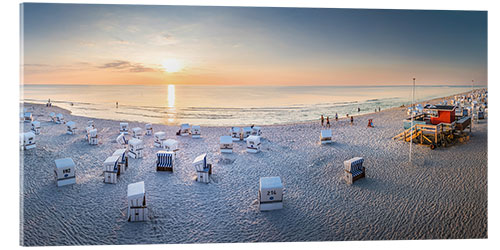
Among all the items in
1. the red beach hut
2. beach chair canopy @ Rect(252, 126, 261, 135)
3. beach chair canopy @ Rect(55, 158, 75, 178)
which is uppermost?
the red beach hut

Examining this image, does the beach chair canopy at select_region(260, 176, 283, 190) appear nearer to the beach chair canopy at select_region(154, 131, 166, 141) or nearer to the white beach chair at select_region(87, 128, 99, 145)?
the beach chair canopy at select_region(154, 131, 166, 141)

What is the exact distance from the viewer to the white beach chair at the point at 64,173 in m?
8.70

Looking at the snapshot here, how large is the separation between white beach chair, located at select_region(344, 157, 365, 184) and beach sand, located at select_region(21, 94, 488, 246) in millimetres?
226

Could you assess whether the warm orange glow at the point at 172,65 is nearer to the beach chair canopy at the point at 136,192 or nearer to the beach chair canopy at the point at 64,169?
the beach chair canopy at the point at 64,169

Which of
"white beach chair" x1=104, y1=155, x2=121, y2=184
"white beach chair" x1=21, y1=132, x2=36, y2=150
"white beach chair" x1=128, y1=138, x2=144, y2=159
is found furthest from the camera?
"white beach chair" x1=21, y1=132, x2=36, y2=150

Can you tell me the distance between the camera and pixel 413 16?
25.6 ft

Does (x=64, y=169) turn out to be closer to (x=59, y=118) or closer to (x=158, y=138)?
(x=158, y=138)

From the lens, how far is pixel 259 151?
13711mm

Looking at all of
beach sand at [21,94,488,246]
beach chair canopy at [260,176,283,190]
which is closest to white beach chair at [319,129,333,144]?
beach sand at [21,94,488,246]

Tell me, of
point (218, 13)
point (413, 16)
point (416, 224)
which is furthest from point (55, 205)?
point (413, 16)

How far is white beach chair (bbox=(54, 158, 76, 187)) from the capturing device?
8703 millimetres

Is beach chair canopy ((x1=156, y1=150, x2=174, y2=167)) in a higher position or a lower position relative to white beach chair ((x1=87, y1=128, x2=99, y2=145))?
lower
